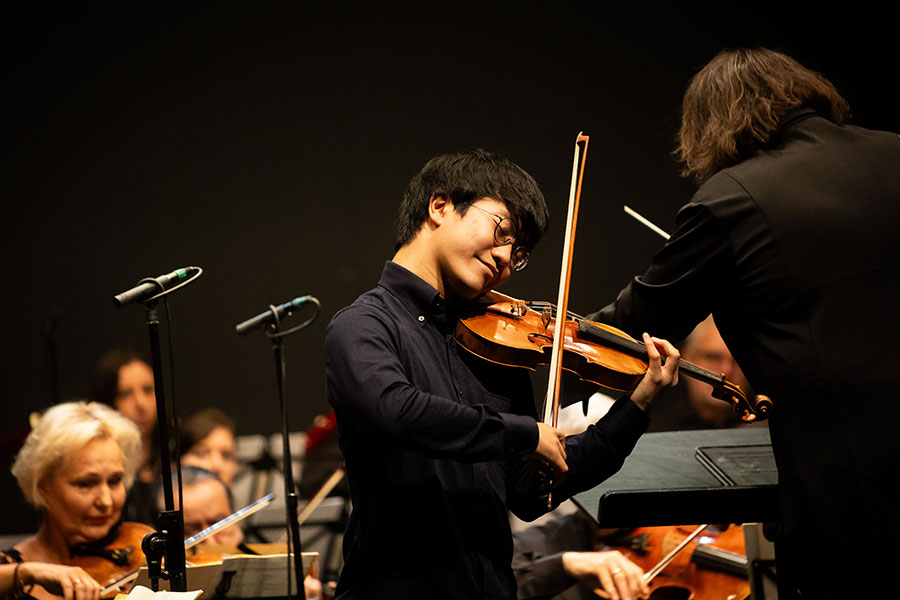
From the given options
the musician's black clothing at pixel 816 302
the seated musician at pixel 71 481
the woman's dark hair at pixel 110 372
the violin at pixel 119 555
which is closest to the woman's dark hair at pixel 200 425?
the woman's dark hair at pixel 110 372

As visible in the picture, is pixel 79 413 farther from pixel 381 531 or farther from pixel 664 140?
pixel 664 140

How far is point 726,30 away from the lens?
12.7 feet

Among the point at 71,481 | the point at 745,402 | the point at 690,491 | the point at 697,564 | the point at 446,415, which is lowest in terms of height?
the point at 697,564

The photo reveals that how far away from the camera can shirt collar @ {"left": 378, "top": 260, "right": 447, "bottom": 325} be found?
1.64m

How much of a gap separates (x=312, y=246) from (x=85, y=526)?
170 centimetres

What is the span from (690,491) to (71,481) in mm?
2201

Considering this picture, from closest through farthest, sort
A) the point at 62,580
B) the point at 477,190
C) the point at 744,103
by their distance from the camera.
→ the point at 477,190 < the point at 744,103 < the point at 62,580

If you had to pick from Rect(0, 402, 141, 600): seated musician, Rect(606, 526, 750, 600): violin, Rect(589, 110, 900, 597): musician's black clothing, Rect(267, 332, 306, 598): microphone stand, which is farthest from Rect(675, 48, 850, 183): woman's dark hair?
Rect(0, 402, 141, 600): seated musician

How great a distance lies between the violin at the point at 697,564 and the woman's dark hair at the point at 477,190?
125cm

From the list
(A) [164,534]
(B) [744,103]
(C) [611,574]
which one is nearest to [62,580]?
(A) [164,534]

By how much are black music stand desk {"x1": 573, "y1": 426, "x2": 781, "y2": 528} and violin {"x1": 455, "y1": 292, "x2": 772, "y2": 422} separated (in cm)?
14

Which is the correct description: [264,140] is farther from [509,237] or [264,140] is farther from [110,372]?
[509,237]

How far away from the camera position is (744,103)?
181 centimetres

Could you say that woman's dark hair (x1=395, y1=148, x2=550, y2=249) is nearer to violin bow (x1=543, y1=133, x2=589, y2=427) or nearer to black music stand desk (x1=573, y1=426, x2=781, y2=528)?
violin bow (x1=543, y1=133, x2=589, y2=427)
